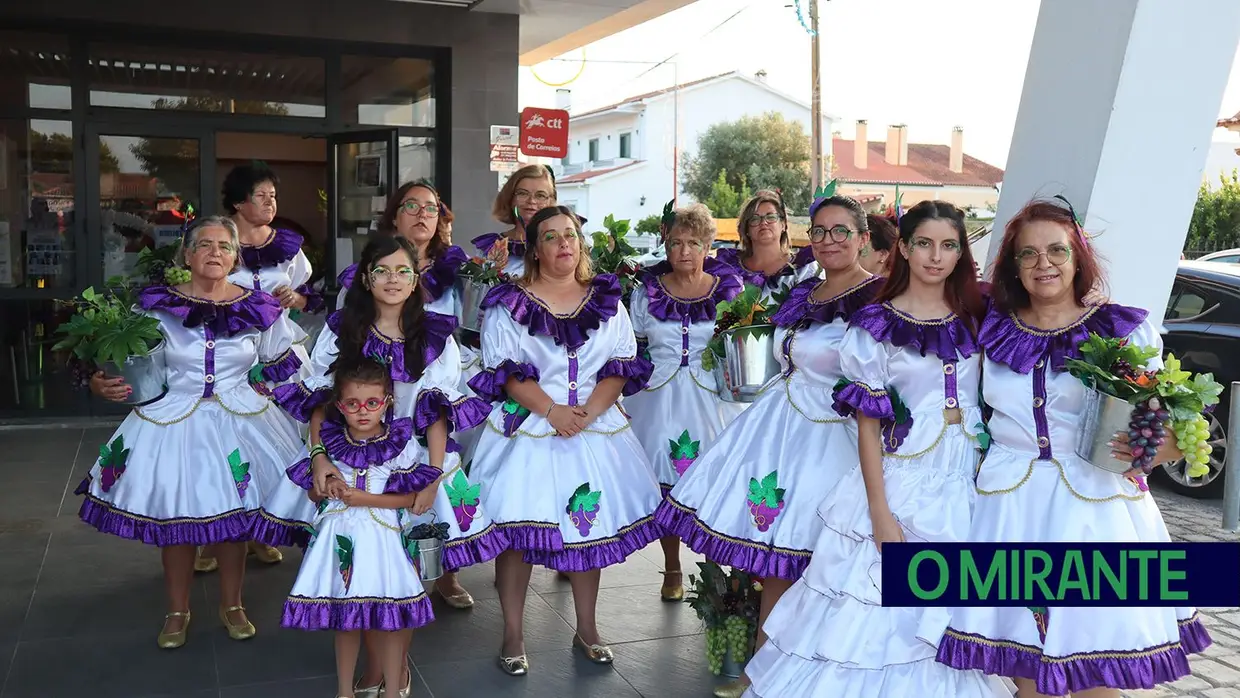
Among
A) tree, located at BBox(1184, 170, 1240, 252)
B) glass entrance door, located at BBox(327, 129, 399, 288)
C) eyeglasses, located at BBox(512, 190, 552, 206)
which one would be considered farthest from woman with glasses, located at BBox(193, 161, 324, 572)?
tree, located at BBox(1184, 170, 1240, 252)

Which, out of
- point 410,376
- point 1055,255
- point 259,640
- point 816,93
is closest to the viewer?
point 1055,255

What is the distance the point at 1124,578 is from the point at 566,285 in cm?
216

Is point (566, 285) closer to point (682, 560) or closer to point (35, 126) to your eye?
point (682, 560)

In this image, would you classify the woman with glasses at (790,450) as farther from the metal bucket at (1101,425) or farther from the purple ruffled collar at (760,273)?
the purple ruffled collar at (760,273)

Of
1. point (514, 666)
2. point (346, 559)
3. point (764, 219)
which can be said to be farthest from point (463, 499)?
point (764, 219)

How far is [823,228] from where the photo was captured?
3766mm

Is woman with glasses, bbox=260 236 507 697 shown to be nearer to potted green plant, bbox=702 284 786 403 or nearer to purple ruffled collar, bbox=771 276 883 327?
potted green plant, bbox=702 284 786 403

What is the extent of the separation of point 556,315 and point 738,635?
1.33 m

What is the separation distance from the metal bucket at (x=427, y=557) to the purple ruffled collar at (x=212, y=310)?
1.33m

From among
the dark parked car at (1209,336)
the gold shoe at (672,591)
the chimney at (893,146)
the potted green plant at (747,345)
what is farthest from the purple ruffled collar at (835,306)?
the chimney at (893,146)

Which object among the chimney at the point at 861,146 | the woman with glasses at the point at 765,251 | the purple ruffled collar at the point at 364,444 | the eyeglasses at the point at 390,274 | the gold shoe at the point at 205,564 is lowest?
the gold shoe at the point at 205,564

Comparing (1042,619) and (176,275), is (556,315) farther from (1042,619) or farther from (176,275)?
(1042,619)

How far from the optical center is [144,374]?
13.5 feet

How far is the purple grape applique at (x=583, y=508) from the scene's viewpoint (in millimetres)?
3986
